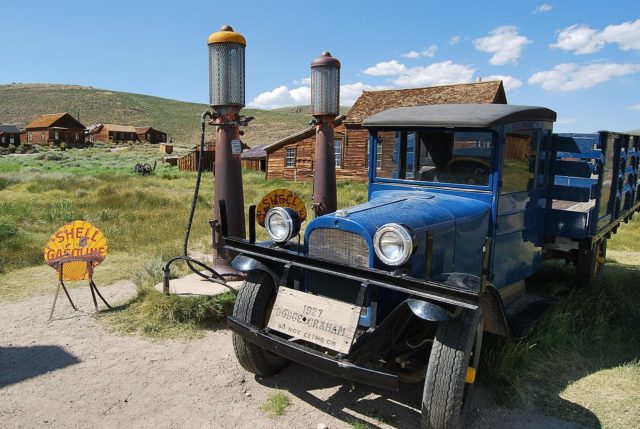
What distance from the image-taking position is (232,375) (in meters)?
4.14

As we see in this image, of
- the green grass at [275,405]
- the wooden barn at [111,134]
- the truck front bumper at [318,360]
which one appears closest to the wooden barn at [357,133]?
the green grass at [275,405]

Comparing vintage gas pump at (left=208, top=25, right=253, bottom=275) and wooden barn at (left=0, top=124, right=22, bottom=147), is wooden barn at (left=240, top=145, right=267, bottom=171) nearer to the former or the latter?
vintage gas pump at (left=208, top=25, right=253, bottom=275)

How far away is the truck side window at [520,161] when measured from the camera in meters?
4.21

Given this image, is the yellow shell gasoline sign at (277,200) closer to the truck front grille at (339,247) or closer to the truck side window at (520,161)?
the truck front grille at (339,247)

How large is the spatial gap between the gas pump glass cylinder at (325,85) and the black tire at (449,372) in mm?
4023

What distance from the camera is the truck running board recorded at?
4102 millimetres

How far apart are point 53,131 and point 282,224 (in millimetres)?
62433

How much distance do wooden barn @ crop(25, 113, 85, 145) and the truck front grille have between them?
204 feet

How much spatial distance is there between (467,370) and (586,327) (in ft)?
8.13

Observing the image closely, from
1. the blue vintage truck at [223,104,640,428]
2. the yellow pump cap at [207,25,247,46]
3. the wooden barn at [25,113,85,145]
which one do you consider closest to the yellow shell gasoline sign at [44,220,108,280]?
the blue vintage truck at [223,104,640,428]

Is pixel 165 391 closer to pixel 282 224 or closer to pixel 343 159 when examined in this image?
pixel 282 224

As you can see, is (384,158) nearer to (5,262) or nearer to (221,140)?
(221,140)

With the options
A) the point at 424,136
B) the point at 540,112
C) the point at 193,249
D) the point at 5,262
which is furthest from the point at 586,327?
the point at 5,262

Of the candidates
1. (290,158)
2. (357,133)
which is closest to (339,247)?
(357,133)
